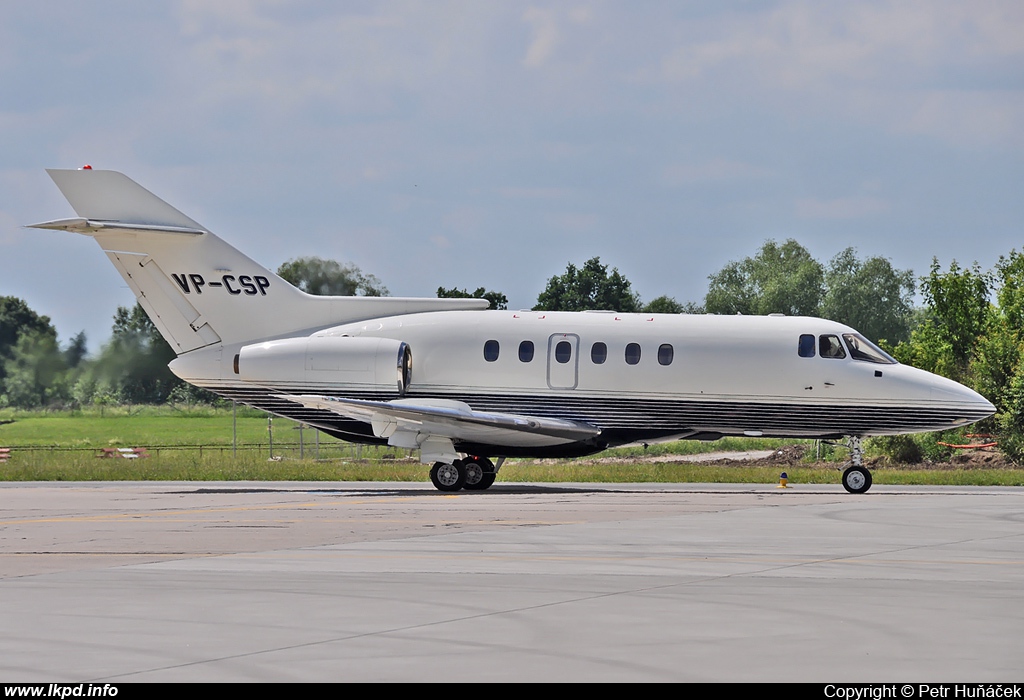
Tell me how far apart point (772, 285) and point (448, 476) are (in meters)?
90.1

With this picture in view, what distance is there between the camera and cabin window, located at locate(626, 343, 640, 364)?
2748 cm

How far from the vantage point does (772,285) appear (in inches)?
4469

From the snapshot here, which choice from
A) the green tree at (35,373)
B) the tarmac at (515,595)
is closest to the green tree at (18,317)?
the green tree at (35,373)

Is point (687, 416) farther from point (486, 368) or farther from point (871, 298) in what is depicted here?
point (871, 298)

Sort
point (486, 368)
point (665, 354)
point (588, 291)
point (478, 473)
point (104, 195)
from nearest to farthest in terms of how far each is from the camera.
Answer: point (665, 354)
point (486, 368)
point (478, 473)
point (104, 195)
point (588, 291)

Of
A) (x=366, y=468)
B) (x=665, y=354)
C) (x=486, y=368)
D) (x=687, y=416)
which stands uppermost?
(x=665, y=354)

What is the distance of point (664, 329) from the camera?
27828 millimetres

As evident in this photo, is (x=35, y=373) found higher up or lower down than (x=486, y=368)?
higher up

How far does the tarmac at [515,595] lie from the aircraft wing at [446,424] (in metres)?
5.61

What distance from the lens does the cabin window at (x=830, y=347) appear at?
27.2m

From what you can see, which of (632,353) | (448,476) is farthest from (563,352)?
(448,476)

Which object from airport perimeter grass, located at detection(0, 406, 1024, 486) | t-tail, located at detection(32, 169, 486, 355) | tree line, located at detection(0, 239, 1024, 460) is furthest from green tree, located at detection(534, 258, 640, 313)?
t-tail, located at detection(32, 169, 486, 355)

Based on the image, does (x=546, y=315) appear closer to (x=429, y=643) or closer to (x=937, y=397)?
(x=937, y=397)
